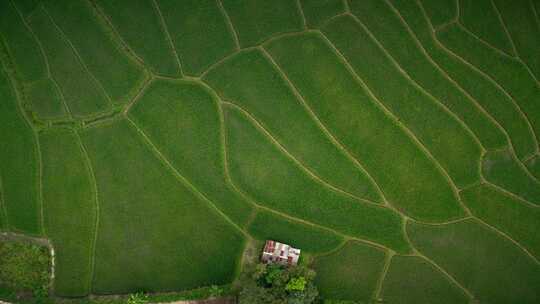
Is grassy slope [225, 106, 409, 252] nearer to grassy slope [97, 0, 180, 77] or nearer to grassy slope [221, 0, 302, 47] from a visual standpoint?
grassy slope [221, 0, 302, 47]

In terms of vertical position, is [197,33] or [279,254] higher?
[197,33]

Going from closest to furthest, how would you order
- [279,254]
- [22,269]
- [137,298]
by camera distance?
[137,298] < [279,254] < [22,269]

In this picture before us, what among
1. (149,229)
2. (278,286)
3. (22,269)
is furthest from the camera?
(149,229)

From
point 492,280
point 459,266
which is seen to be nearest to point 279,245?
point 459,266

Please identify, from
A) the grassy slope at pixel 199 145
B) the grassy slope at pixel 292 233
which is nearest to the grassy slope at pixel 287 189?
the grassy slope at pixel 292 233

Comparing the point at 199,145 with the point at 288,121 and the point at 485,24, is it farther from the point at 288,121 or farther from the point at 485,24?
the point at 485,24

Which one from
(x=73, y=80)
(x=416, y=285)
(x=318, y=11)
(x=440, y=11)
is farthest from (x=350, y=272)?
(x=73, y=80)

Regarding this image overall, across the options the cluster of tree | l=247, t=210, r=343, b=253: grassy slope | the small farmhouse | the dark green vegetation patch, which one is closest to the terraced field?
l=247, t=210, r=343, b=253: grassy slope
